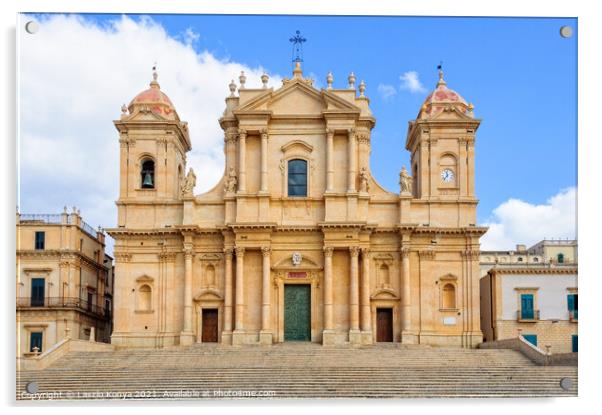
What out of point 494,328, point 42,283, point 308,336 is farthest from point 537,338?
point 42,283

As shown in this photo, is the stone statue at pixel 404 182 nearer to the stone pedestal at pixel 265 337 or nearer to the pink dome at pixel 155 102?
the stone pedestal at pixel 265 337

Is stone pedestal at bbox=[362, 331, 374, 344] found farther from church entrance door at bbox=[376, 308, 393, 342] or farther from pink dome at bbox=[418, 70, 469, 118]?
pink dome at bbox=[418, 70, 469, 118]

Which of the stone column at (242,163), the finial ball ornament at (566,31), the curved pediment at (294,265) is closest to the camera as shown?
the finial ball ornament at (566,31)

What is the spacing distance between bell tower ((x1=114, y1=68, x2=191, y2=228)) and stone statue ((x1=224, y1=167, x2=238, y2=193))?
7.56 ft

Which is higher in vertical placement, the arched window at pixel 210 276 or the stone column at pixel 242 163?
the stone column at pixel 242 163

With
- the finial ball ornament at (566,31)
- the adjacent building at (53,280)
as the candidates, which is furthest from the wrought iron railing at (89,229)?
the finial ball ornament at (566,31)

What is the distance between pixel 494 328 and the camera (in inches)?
1663

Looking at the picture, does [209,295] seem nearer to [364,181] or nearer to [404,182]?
[364,181]

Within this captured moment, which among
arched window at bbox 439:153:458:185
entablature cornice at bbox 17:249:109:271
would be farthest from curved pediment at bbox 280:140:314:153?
entablature cornice at bbox 17:249:109:271

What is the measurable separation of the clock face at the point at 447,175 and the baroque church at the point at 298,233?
75 millimetres

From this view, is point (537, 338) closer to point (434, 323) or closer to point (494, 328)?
point (494, 328)

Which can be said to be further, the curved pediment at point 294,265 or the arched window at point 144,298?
the arched window at point 144,298

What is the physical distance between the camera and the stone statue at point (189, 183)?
1585 inches

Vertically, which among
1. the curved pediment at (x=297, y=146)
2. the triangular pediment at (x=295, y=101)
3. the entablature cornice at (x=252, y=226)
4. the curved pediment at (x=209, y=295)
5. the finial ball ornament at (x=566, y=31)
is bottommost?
the curved pediment at (x=209, y=295)
